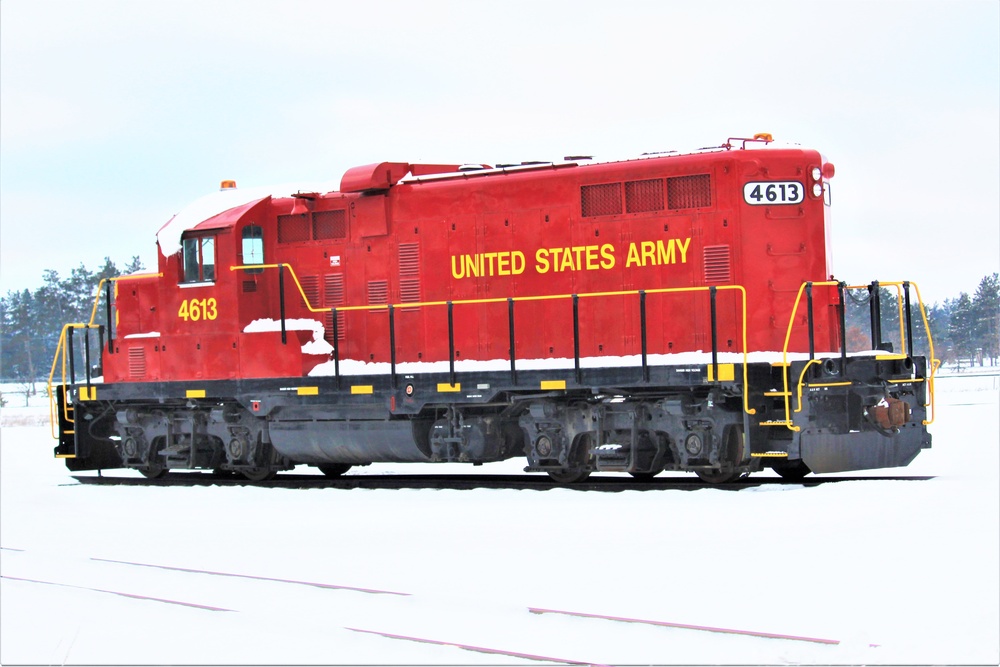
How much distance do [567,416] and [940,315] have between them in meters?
65.9

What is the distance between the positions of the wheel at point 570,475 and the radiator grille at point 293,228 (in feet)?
13.7

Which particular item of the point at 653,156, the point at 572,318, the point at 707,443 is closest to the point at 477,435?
the point at 572,318

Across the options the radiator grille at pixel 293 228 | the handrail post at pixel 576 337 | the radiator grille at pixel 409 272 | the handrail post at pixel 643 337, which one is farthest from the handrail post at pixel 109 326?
the handrail post at pixel 643 337

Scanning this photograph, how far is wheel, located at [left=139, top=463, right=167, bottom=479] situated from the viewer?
14.6m

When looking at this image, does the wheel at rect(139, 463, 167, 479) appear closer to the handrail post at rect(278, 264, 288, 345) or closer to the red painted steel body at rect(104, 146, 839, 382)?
the red painted steel body at rect(104, 146, 839, 382)

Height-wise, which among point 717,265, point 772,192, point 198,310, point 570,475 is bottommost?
point 570,475

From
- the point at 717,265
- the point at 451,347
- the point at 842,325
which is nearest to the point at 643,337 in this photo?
the point at 717,265

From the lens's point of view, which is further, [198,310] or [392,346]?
[198,310]

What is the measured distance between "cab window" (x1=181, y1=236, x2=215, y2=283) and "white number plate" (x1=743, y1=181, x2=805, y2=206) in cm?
627

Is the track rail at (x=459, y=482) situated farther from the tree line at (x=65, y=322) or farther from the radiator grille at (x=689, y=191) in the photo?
the tree line at (x=65, y=322)

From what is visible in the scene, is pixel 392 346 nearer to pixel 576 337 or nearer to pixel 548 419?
pixel 548 419

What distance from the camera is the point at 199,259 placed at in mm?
13898

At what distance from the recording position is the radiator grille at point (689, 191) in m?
11.8

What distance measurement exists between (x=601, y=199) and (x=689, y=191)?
93cm
